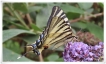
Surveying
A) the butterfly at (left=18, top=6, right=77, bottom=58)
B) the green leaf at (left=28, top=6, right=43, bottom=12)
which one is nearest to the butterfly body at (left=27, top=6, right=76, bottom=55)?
the butterfly at (left=18, top=6, right=77, bottom=58)

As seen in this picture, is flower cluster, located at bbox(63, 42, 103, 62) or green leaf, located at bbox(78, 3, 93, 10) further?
green leaf, located at bbox(78, 3, 93, 10)

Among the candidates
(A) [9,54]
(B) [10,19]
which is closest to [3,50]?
(A) [9,54]

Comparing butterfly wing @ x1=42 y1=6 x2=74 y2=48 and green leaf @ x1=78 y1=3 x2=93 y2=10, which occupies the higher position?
green leaf @ x1=78 y1=3 x2=93 y2=10

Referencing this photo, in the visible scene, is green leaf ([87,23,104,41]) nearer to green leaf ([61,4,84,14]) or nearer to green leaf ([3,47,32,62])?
green leaf ([61,4,84,14])

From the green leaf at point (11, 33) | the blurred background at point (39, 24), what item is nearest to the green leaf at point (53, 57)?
the blurred background at point (39, 24)

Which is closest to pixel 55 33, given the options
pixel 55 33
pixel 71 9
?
pixel 55 33

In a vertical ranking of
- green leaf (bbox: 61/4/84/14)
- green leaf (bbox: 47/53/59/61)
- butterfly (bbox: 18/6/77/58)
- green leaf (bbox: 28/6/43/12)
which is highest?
green leaf (bbox: 28/6/43/12)

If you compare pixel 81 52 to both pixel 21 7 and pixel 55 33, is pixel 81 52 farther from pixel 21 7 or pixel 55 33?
pixel 21 7
